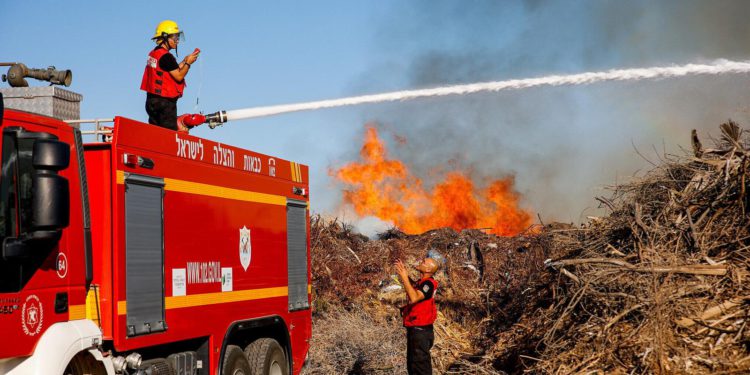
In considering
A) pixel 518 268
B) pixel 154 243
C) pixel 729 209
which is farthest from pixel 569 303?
pixel 518 268

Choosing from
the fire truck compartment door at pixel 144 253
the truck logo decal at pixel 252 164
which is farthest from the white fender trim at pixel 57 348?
the truck logo decal at pixel 252 164

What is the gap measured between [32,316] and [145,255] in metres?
1.63

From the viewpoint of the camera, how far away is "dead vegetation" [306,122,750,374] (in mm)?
8758

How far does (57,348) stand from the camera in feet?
19.3

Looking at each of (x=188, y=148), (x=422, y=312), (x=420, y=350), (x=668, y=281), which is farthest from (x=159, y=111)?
(x=668, y=281)

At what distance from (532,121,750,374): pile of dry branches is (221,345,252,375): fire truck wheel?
3314mm

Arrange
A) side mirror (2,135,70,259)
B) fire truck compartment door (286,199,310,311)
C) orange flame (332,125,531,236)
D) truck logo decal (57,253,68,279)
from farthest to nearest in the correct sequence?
1. orange flame (332,125,531,236)
2. fire truck compartment door (286,199,310,311)
3. truck logo decal (57,253,68,279)
4. side mirror (2,135,70,259)

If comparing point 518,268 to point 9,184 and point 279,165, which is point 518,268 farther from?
point 9,184

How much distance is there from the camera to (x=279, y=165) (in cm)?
1045

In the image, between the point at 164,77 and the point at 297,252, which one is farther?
the point at 297,252

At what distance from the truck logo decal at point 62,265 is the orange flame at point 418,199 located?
20189 mm

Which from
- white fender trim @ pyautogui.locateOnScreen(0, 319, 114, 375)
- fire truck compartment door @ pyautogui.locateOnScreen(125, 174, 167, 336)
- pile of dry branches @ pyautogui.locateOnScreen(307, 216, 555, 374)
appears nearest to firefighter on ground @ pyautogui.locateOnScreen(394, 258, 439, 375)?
pile of dry branches @ pyautogui.locateOnScreen(307, 216, 555, 374)

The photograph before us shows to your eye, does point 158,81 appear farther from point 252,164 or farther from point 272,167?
point 272,167

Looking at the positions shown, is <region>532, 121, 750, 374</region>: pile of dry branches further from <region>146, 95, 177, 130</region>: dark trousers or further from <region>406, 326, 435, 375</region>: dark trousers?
<region>146, 95, 177, 130</region>: dark trousers
